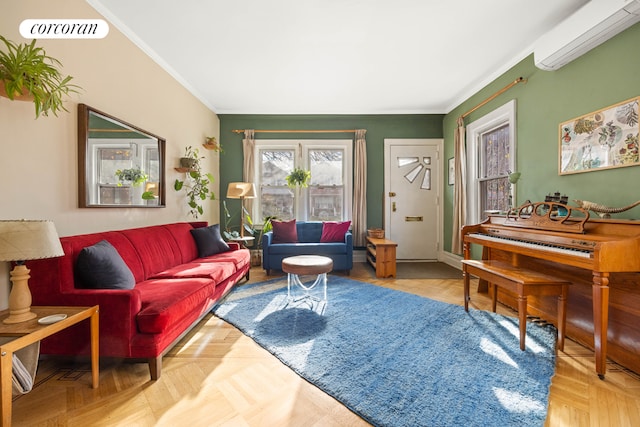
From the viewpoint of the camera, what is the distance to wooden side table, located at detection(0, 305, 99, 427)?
3.95 ft

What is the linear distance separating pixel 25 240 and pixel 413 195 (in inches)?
204

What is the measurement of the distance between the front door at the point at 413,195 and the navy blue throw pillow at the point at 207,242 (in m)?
3.13

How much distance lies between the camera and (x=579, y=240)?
6.33 feet

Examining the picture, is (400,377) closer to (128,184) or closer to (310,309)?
(310,309)

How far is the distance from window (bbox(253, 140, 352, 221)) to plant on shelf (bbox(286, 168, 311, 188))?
37cm

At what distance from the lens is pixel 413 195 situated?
5.35 meters

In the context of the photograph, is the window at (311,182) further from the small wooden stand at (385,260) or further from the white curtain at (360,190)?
the small wooden stand at (385,260)

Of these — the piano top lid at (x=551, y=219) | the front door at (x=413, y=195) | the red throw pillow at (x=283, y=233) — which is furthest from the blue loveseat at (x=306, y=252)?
the piano top lid at (x=551, y=219)

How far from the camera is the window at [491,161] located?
11.7 feet

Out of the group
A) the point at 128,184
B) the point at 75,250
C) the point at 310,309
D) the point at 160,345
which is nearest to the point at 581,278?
the point at 310,309

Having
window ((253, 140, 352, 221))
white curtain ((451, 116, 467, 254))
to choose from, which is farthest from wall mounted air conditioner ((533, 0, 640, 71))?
window ((253, 140, 352, 221))

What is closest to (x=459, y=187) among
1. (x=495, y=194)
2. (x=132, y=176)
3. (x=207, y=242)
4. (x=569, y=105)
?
(x=495, y=194)

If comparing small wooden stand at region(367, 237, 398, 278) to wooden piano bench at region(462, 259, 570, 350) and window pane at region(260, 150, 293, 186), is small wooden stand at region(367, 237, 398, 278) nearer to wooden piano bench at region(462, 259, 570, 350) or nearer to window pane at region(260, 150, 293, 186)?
wooden piano bench at region(462, 259, 570, 350)

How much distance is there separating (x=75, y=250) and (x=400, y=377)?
235 cm
